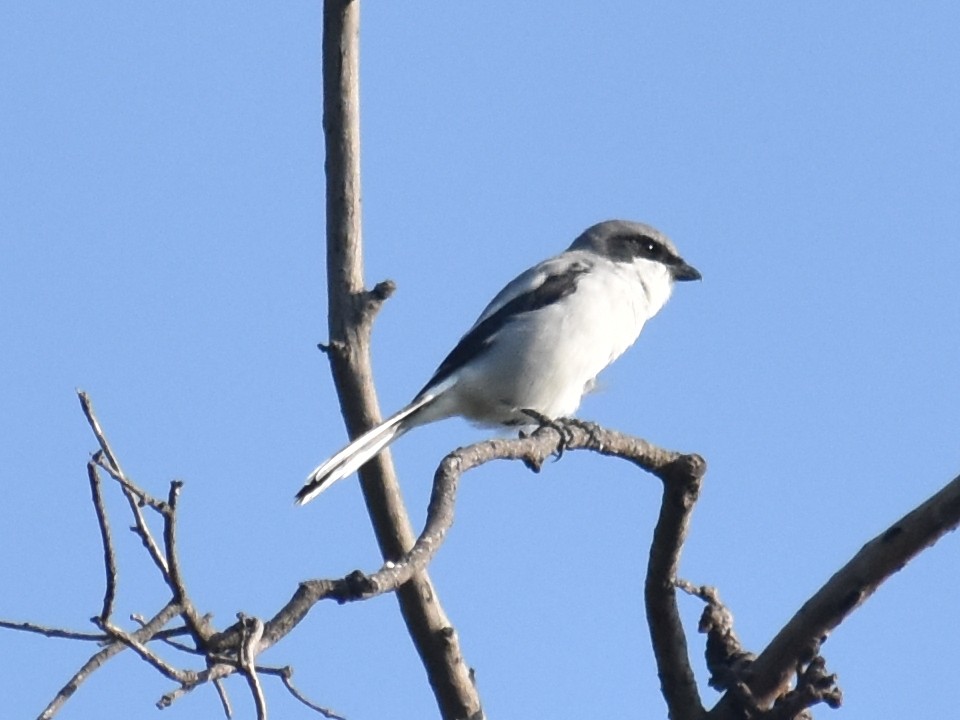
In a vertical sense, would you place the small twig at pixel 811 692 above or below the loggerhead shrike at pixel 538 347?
below

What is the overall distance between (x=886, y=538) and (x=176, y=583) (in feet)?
6.25

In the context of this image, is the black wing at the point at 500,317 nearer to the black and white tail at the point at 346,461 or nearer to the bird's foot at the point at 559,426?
the bird's foot at the point at 559,426

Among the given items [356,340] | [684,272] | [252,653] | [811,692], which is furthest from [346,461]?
[684,272]

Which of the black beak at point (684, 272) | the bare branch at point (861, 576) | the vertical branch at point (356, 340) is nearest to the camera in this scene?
the bare branch at point (861, 576)

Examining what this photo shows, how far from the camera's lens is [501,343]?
7.35m

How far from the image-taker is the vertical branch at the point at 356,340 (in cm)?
510

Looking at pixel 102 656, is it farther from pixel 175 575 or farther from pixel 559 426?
pixel 559 426

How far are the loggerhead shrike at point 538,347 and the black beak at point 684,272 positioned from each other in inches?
32.3

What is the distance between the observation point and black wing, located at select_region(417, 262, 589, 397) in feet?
24.4

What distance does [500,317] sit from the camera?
298 inches

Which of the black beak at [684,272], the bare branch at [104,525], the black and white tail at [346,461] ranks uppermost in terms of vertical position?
the black beak at [684,272]

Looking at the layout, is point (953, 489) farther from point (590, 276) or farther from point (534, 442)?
point (590, 276)

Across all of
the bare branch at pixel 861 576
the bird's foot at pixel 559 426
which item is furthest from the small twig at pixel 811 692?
the bird's foot at pixel 559 426

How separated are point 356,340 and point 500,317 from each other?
2277 mm
